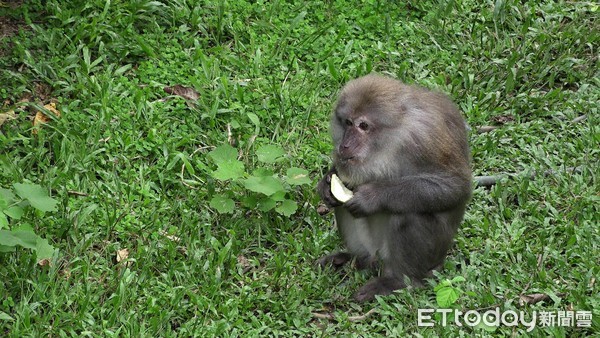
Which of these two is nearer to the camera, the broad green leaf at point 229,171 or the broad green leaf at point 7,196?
the broad green leaf at point 7,196

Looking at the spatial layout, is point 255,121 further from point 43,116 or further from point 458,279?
point 458,279

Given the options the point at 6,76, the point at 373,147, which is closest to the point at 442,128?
the point at 373,147

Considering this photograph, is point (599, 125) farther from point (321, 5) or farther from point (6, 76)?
point (6, 76)

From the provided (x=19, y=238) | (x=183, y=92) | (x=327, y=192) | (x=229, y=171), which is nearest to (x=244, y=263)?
(x=229, y=171)

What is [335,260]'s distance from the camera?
7836 mm

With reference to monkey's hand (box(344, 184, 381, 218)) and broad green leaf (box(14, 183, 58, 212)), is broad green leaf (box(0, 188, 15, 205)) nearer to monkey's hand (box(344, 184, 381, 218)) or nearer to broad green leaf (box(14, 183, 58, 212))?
broad green leaf (box(14, 183, 58, 212))

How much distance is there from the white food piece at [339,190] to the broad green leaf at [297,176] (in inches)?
26.3

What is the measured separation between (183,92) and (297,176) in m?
1.52

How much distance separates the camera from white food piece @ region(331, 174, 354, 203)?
743cm

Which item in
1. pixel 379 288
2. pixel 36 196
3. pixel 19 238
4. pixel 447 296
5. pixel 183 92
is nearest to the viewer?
pixel 19 238

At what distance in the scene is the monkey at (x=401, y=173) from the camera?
7262 mm

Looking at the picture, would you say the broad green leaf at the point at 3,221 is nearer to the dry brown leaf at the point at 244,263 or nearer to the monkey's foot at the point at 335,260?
the dry brown leaf at the point at 244,263

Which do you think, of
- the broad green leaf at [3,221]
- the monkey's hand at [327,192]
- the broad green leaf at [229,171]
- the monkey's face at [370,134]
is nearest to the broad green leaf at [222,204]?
the broad green leaf at [229,171]

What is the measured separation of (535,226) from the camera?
816cm
